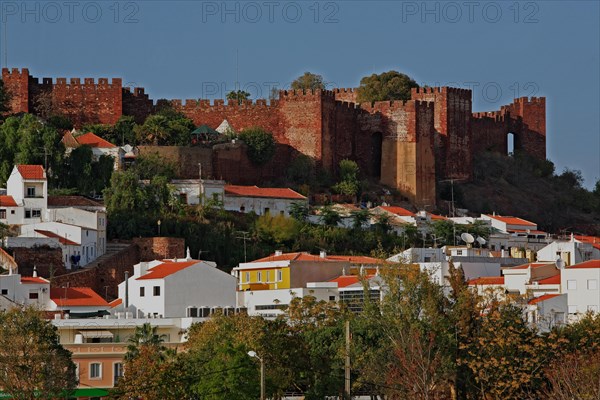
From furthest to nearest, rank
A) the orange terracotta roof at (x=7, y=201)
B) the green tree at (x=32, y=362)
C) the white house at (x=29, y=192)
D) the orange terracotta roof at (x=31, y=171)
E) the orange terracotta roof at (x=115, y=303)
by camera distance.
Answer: the orange terracotta roof at (x=31, y=171) → the white house at (x=29, y=192) → the orange terracotta roof at (x=7, y=201) → the orange terracotta roof at (x=115, y=303) → the green tree at (x=32, y=362)

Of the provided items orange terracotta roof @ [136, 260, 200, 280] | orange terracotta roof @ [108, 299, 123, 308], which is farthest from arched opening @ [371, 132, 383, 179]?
orange terracotta roof @ [108, 299, 123, 308]

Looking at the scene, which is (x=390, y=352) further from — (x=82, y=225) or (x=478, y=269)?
(x=82, y=225)

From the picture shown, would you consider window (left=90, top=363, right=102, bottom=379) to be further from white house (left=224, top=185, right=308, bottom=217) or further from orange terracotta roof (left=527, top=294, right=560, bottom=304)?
white house (left=224, top=185, right=308, bottom=217)

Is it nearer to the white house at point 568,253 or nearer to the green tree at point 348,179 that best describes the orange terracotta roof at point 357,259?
the white house at point 568,253

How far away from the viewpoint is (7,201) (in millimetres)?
78312

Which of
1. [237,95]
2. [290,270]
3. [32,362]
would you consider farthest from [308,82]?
[32,362]

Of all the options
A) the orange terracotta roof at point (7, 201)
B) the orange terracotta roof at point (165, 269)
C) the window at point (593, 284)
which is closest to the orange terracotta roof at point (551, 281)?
the window at point (593, 284)

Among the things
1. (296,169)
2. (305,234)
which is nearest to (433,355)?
(305,234)

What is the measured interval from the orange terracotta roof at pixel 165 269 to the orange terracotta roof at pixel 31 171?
10271 mm

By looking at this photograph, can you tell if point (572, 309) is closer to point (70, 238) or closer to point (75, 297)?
point (75, 297)

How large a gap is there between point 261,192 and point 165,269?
1989cm

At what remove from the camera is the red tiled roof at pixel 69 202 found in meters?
79.4

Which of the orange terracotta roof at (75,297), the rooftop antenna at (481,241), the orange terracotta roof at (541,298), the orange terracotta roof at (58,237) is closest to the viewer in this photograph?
the orange terracotta roof at (541,298)

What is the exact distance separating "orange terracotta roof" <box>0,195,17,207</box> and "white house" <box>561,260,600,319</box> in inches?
922
